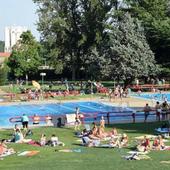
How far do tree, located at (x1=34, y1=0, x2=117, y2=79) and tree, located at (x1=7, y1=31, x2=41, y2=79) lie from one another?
5.09 metres

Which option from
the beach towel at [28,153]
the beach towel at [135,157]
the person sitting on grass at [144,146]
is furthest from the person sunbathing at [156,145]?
the beach towel at [28,153]

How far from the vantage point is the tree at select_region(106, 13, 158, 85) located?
169 ft

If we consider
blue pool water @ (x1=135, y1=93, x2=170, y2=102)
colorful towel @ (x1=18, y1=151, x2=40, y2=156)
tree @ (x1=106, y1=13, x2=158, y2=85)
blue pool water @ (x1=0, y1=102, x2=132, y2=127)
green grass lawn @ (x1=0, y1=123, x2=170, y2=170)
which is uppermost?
tree @ (x1=106, y1=13, x2=158, y2=85)

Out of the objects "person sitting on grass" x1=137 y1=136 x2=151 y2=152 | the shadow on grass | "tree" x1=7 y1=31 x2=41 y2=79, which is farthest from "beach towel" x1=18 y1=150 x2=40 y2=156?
"tree" x1=7 y1=31 x2=41 y2=79

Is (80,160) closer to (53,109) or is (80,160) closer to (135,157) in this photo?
(135,157)

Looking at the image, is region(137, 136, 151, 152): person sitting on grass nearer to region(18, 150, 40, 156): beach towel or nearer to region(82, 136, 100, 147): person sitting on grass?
region(82, 136, 100, 147): person sitting on grass

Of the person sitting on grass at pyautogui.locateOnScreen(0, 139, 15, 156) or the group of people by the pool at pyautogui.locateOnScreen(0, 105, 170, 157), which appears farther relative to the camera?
the group of people by the pool at pyautogui.locateOnScreen(0, 105, 170, 157)

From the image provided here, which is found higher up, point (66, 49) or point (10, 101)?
point (66, 49)

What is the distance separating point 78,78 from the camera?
75125 mm

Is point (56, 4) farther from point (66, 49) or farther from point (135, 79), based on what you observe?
point (135, 79)

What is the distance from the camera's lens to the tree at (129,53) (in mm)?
51500

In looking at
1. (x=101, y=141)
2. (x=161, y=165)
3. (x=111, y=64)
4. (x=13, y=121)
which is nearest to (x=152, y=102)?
(x=111, y=64)

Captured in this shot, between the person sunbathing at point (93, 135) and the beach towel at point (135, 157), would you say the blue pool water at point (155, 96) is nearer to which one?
the person sunbathing at point (93, 135)

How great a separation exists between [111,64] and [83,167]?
34403 millimetres
